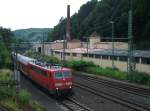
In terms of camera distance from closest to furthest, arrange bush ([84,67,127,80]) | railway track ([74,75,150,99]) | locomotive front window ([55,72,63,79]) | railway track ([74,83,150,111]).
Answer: railway track ([74,83,150,111]) → locomotive front window ([55,72,63,79]) → railway track ([74,75,150,99]) → bush ([84,67,127,80])

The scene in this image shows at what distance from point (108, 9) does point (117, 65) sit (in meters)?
61.1

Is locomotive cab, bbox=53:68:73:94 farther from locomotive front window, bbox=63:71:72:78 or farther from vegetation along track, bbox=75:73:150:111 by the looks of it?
vegetation along track, bbox=75:73:150:111

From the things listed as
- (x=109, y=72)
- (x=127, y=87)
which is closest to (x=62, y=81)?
(x=127, y=87)

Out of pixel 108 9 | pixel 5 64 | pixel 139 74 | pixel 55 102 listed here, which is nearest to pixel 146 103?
pixel 55 102

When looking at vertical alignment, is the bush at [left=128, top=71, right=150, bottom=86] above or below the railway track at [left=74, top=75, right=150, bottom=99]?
above

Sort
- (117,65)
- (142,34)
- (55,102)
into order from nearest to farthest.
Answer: (55,102)
(117,65)
(142,34)

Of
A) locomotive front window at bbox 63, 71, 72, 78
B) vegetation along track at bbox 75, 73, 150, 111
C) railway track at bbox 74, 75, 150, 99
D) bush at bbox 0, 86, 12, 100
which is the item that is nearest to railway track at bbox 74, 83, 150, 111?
vegetation along track at bbox 75, 73, 150, 111

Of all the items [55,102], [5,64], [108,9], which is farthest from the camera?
[108,9]

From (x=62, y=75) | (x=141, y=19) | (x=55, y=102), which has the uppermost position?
(x=141, y=19)

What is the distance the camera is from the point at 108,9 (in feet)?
368

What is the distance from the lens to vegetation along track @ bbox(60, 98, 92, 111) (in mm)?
25531

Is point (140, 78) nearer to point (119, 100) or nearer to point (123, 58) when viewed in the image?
point (123, 58)

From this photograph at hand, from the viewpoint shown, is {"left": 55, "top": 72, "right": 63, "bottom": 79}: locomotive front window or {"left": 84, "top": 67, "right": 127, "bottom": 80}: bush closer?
{"left": 55, "top": 72, "right": 63, "bottom": 79}: locomotive front window

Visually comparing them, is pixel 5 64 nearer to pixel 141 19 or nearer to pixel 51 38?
pixel 141 19
